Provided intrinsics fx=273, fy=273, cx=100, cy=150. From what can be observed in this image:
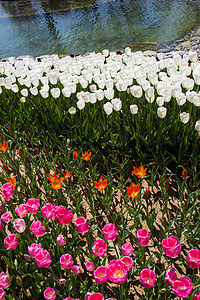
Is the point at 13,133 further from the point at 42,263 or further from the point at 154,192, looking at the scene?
the point at 42,263

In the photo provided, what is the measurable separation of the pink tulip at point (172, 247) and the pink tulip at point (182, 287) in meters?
0.14

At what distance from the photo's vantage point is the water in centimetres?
767

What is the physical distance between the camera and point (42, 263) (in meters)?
1.38

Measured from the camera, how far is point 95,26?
361 inches

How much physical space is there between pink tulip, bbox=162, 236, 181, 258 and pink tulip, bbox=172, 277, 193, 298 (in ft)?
0.45

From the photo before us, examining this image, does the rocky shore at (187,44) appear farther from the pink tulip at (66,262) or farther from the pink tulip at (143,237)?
A: the pink tulip at (66,262)

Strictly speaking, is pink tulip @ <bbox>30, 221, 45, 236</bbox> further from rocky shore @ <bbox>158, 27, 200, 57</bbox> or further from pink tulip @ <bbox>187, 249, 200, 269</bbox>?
rocky shore @ <bbox>158, 27, 200, 57</bbox>

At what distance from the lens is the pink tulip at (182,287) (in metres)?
1.19

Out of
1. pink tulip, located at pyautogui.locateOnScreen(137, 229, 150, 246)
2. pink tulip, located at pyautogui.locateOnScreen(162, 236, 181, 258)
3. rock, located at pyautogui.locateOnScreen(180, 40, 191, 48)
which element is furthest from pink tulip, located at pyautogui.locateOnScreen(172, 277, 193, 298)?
rock, located at pyautogui.locateOnScreen(180, 40, 191, 48)

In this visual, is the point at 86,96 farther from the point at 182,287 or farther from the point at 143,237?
the point at 182,287

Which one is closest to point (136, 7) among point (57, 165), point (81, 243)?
point (57, 165)

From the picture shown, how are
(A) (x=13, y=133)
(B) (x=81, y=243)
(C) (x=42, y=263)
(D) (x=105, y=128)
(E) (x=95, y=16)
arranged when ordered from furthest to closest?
(E) (x=95, y=16) < (A) (x=13, y=133) < (D) (x=105, y=128) < (B) (x=81, y=243) < (C) (x=42, y=263)

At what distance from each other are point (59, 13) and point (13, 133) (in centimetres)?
1011

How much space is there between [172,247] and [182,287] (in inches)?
7.7
